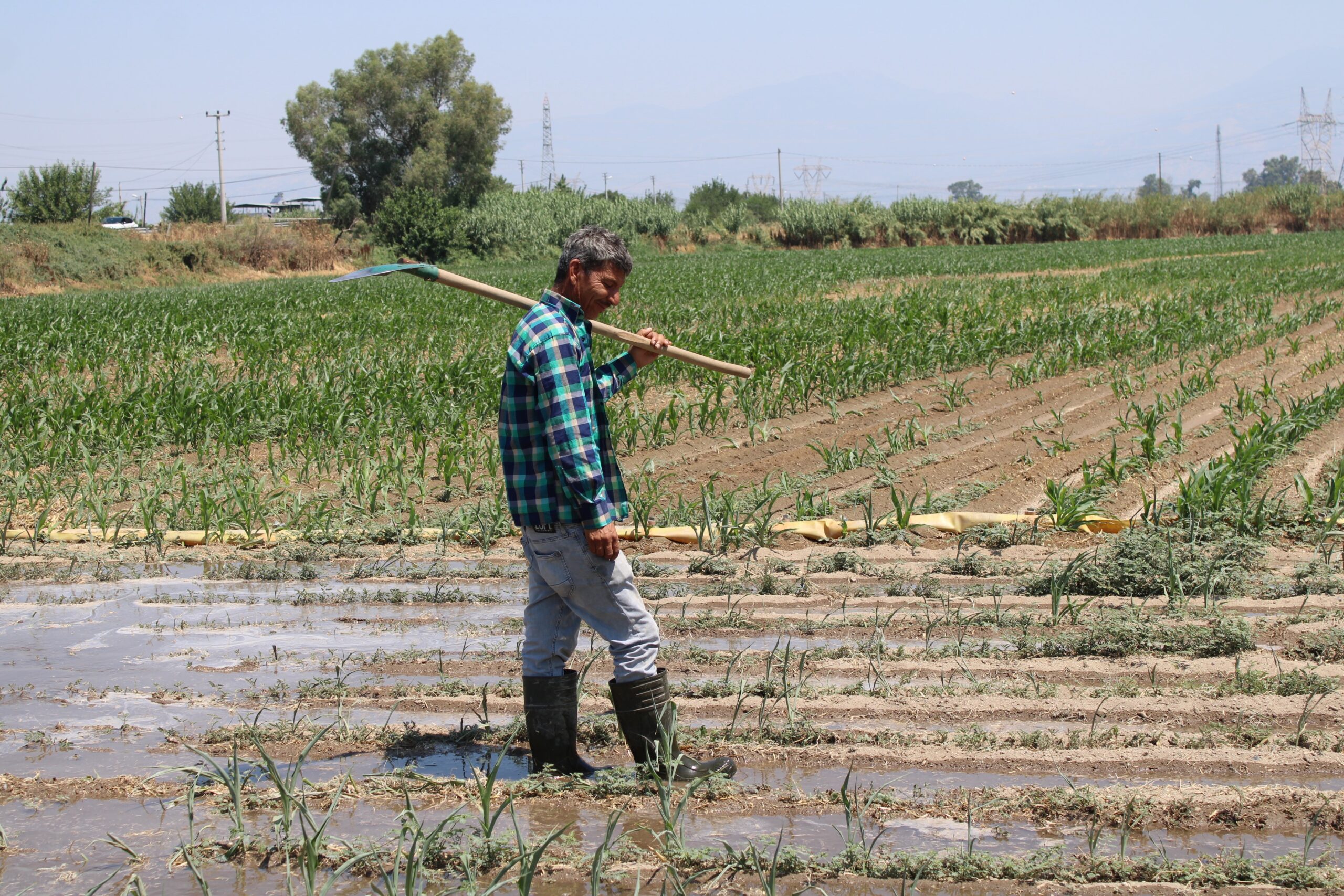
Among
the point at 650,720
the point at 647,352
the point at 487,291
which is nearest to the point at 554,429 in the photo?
the point at 647,352

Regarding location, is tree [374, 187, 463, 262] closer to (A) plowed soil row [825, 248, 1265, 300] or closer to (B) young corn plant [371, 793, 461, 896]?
(A) plowed soil row [825, 248, 1265, 300]

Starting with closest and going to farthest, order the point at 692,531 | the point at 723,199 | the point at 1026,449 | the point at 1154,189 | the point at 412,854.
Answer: the point at 412,854 < the point at 692,531 < the point at 1026,449 < the point at 723,199 < the point at 1154,189

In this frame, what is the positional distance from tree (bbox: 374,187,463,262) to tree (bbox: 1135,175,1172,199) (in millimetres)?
42753

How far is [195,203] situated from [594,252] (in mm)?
67238

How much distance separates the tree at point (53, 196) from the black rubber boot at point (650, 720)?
52407mm

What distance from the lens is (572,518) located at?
11.4 feet

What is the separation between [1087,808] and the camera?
315 centimetres

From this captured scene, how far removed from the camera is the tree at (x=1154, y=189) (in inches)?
2630

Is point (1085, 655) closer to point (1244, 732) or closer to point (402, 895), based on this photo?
point (1244, 732)

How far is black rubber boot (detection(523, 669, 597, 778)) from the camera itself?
3609mm

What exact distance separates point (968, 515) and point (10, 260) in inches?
1541

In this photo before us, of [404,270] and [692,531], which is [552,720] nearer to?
[404,270]

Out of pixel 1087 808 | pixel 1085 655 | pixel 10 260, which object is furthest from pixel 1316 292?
pixel 10 260

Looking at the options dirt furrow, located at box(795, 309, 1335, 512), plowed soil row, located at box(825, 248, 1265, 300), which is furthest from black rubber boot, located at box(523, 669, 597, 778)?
plowed soil row, located at box(825, 248, 1265, 300)
